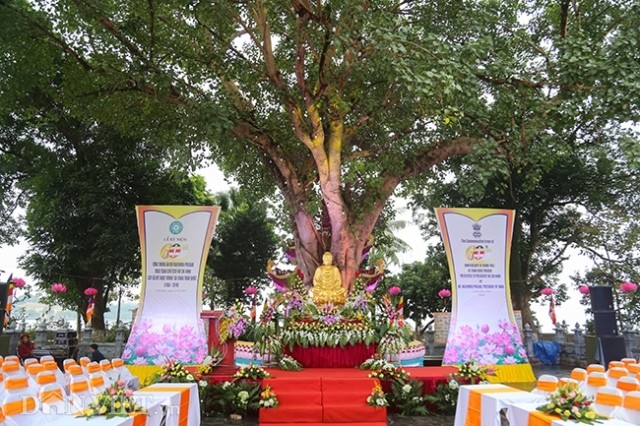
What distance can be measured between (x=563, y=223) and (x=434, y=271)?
420 cm

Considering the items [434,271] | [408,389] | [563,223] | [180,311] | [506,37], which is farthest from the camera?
[434,271]

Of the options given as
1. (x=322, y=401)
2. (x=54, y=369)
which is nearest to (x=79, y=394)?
(x=54, y=369)

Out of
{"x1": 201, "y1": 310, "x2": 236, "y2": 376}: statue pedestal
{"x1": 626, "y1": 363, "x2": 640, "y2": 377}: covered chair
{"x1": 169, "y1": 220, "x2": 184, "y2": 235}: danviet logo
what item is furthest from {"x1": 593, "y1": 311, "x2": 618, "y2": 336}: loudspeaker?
{"x1": 169, "y1": 220, "x2": 184, "y2": 235}: danviet logo

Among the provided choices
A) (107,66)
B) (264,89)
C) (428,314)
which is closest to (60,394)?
(107,66)

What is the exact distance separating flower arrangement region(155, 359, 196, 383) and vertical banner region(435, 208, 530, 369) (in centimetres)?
427

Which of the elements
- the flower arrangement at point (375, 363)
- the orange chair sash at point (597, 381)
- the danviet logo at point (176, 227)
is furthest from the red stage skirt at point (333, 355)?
the orange chair sash at point (597, 381)

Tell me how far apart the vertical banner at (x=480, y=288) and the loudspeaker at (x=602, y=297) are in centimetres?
137

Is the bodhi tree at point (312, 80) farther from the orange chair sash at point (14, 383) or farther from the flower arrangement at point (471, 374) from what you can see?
the orange chair sash at point (14, 383)

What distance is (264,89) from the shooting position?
11.0 m

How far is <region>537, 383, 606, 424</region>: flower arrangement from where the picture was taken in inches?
139

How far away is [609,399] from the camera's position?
157 inches

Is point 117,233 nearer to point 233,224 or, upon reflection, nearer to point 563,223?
point 233,224

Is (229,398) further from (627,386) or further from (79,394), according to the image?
(627,386)

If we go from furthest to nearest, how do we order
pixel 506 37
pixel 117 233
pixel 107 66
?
pixel 117 233
pixel 506 37
pixel 107 66
